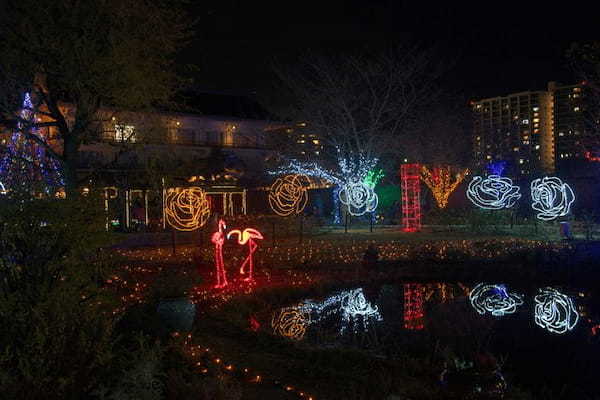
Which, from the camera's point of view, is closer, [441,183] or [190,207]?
[190,207]

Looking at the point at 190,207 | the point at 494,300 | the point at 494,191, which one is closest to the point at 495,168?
the point at 494,191

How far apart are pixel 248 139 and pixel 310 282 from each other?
30.6m

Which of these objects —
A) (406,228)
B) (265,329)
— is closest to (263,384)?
(265,329)

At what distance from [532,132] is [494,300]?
205ft

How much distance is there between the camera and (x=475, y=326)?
25.6 feet

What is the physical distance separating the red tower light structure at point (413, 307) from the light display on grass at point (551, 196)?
10402 millimetres

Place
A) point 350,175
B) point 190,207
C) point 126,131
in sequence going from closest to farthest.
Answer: point 126,131, point 190,207, point 350,175

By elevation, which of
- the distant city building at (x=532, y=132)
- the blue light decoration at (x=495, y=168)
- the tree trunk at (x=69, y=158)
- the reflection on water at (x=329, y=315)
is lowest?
the reflection on water at (x=329, y=315)

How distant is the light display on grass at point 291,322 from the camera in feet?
31.5

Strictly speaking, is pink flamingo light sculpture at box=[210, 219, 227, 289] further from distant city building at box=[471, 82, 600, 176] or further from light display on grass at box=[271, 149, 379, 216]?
distant city building at box=[471, 82, 600, 176]

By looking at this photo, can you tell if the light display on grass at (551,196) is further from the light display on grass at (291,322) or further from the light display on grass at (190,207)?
the light display on grass at (291,322)

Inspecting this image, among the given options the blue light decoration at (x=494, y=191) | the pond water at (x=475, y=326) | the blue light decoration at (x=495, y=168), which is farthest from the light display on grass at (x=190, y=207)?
the blue light decoration at (x=495, y=168)

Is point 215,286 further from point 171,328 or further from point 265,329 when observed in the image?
point 171,328

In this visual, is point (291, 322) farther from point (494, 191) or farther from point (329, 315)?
point (494, 191)
